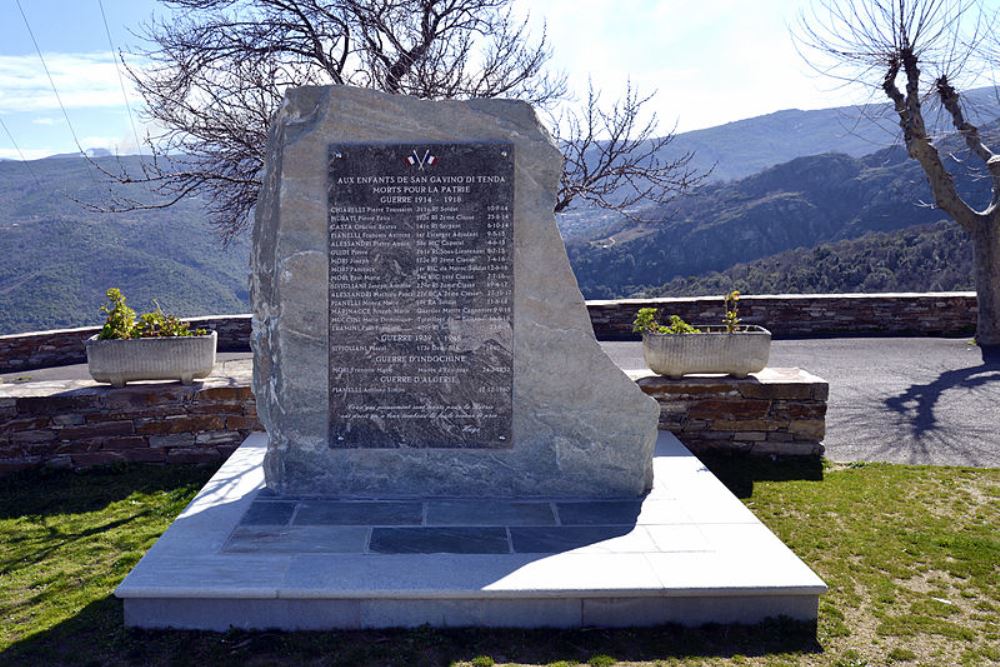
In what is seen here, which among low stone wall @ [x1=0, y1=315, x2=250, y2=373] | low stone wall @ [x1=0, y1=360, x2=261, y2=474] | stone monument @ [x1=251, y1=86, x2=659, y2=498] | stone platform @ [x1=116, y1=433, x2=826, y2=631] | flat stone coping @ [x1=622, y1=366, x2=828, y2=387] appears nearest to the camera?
stone platform @ [x1=116, y1=433, x2=826, y2=631]

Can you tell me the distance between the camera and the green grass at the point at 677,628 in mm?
3506

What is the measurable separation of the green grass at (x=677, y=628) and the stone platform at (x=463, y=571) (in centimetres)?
9

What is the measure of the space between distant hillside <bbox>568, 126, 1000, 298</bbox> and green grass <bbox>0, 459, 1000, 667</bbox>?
98.3 ft

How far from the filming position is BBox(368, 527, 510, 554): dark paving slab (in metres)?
4.08

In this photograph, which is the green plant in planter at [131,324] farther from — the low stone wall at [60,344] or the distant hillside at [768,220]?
the distant hillside at [768,220]

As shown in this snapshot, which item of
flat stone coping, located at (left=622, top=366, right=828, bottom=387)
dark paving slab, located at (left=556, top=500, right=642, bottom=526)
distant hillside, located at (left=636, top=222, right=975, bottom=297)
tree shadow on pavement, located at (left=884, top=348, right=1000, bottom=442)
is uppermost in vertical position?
distant hillside, located at (left=636, top=222, right=975, bottom=297)

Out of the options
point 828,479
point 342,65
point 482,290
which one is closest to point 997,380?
point 828,479

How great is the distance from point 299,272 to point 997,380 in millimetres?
8287

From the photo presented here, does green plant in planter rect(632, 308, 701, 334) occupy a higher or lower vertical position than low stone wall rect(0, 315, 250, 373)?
higher

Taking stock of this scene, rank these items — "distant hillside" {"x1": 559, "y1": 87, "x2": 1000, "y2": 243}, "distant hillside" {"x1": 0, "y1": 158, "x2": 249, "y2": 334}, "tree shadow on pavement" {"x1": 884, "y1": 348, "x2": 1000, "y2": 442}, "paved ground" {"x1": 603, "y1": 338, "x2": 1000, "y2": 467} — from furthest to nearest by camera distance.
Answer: "distant hillside" {"x1": 559, "y1": 87, "x2": 1000, "y2": 243}
"distant hillside" {"x1": 0, "y1": 158, "x2": 249, "y2": 334}
"tree shadow on pavement" {"x1": 884, "y1": 348, "x2": 1000, "y2": 442}
"paved ground" {"x1": 603, "y1": 338, "x2": 1000, "y2": 467}

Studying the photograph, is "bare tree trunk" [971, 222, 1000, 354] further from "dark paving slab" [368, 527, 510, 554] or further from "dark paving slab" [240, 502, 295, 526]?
"dark paving slab" [240, 502, 295, 526]

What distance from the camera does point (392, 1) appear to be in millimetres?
9922

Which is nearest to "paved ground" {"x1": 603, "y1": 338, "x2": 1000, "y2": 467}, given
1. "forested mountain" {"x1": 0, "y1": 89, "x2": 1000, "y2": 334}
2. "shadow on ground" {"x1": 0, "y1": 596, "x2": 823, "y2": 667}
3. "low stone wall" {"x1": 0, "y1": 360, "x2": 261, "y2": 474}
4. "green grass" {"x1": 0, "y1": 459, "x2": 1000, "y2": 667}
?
"green grass" {"x1": 0, "y1": 459, "x2": 1000, "y2": 667}

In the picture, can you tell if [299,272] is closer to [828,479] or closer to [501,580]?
[501,580]
